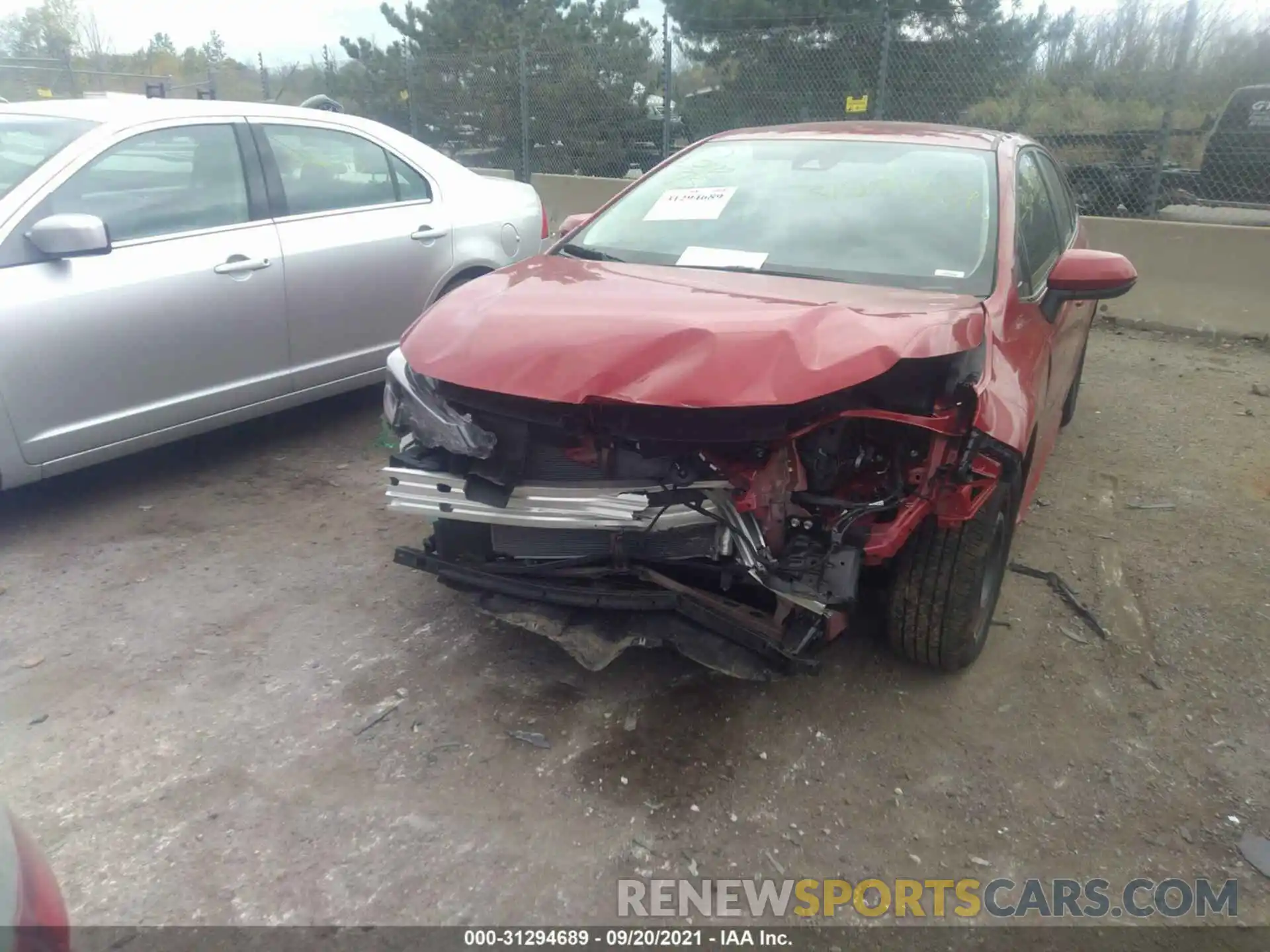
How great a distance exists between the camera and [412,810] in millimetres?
2521

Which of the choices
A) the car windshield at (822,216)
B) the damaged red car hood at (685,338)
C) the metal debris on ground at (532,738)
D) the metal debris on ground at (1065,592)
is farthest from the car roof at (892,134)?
the metal debris on ground at (532,738)

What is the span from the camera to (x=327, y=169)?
489 centimetres

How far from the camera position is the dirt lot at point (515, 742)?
2373mm

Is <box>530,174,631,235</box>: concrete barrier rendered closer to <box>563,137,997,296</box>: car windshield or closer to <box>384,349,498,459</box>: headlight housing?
<box>563,137,997,296</box>: car windshield

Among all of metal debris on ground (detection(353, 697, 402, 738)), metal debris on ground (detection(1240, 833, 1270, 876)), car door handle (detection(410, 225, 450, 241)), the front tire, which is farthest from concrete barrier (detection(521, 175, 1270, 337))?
metal debris on ground (detection(353, 697, 402, 738))

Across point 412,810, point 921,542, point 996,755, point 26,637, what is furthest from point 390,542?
point 996,755

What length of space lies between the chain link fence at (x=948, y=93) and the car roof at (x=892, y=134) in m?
5.00

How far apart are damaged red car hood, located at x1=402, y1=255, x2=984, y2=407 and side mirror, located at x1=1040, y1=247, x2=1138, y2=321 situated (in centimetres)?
62

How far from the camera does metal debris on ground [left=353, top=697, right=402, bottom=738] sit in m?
2.83

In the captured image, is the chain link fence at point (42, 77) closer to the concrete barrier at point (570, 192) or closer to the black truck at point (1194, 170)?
the concrete barrier at point (570, 192)

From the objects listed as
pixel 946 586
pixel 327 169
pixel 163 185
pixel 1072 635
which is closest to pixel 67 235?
pixel 163 185

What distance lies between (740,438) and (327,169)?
3459mm

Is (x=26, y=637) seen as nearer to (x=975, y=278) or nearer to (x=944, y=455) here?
(x=944, y=455)

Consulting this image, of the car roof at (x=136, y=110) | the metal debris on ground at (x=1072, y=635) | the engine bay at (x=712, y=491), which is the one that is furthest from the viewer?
the car roof at (x=136, y=110)
